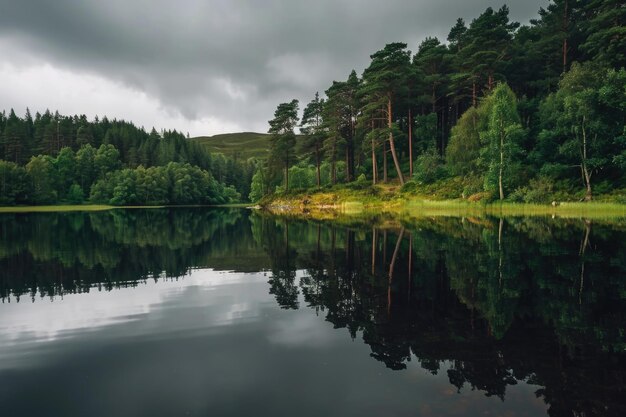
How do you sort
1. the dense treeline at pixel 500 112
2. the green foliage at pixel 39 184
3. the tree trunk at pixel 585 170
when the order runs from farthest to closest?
the green foliage at pixel 39 184 < the dense treeline at pixel 500 112 < the tree trunk at pixel 585 170

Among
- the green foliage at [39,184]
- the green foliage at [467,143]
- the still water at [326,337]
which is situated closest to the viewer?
the still water at [326,337]

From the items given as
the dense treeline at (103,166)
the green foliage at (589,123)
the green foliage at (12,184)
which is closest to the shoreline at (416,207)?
the green foliage at (589,123)

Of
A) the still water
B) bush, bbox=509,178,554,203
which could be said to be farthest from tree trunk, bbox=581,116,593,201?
the still water

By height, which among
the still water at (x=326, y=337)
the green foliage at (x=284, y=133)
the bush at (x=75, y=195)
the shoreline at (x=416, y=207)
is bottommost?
the still water at (x=326, y=337)

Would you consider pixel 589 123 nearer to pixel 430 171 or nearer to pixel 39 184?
pixel 430 171

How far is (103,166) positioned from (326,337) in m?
145

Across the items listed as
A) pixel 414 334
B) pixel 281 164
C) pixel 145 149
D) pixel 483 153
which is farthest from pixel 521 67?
pixel 145 149

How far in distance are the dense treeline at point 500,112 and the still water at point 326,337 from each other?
1218 inches

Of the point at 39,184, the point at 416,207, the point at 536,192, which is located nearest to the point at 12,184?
the point at 39,184

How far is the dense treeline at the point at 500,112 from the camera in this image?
1624 inches

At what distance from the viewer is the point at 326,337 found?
7.86 meters

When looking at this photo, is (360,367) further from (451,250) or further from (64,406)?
(451,250)

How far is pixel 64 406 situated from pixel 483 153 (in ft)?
160

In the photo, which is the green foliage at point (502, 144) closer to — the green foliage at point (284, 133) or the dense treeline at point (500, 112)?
the dense treeline at point (500, 112)
